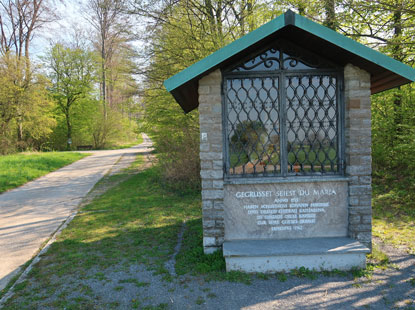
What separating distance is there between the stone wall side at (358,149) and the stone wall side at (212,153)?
181 centimetres

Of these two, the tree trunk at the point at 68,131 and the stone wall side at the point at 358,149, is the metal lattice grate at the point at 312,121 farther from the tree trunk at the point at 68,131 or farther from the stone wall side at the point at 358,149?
the tree trunk at the point at 68,131

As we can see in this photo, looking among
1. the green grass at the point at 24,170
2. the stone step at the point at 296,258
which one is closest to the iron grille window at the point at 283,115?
the stone step at the point at 296,258

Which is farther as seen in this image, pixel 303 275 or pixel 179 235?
pixel 179 235

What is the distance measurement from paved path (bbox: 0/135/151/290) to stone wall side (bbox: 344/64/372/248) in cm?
490

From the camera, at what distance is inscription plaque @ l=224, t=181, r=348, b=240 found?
460 cm

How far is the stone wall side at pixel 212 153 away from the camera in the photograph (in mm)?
4500

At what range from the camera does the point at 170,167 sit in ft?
34.2

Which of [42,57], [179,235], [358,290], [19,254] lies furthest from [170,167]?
[42,57]

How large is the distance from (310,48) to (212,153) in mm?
2036

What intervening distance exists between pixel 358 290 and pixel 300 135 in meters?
2.14

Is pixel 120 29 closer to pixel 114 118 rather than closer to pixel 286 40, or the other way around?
pixel 286 40

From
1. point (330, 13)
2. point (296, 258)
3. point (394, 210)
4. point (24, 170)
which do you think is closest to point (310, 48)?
point (296, 258)

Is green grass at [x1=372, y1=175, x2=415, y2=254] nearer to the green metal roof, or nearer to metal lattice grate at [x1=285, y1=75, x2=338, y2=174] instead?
metal lattice grate at [x1=285, y1=75, x2=338, y2=174]

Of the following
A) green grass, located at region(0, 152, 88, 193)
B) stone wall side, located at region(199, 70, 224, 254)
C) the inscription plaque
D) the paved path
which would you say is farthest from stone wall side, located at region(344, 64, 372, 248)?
green grass, located at region(0, 152, 88, 193)
